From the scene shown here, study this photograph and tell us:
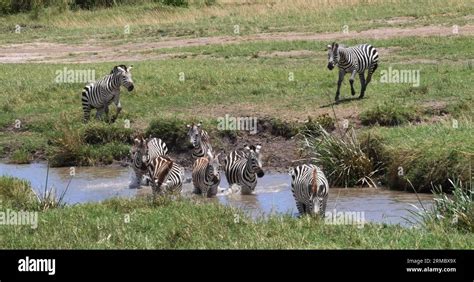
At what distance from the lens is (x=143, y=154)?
725 inches

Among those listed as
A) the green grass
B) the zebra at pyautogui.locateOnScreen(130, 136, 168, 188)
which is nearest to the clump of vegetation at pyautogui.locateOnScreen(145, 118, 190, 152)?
the green grass

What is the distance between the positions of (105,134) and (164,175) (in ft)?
14.9

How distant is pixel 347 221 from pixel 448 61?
44.1 feet

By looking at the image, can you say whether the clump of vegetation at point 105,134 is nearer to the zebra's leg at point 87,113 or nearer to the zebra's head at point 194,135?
the zebra's leg at point 87,113

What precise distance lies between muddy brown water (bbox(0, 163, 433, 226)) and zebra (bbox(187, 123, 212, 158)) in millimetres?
578


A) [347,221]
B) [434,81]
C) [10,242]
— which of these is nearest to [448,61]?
[434,81]

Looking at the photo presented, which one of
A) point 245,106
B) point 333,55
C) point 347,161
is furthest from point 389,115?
point 245,106

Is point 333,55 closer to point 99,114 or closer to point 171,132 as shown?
point 171,132

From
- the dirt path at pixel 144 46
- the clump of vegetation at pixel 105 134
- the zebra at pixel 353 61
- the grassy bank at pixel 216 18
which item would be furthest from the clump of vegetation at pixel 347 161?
the grassy bank at pixel 216 18

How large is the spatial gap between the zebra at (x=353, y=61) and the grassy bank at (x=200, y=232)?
914 cm

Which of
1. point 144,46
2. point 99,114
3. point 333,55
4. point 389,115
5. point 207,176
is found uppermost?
point 333,55

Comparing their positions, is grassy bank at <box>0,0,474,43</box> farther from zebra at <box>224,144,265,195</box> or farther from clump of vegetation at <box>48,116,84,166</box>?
zebra at <box>224,144,265,195</box>

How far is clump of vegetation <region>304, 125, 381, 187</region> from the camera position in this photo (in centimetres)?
1777

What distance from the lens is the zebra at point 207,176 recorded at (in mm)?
17589
